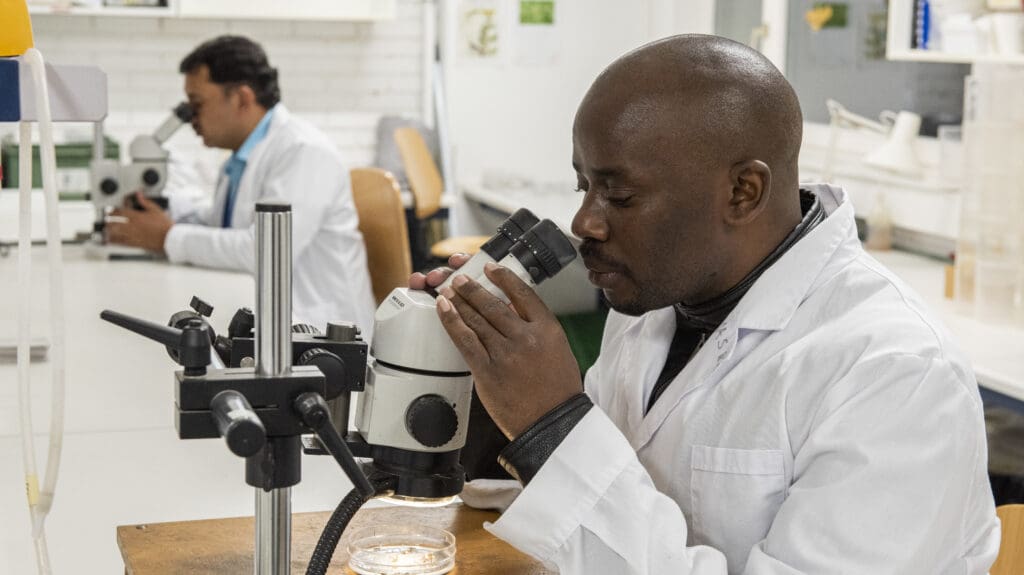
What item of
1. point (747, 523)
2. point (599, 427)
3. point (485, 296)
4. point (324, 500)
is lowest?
point (324, 500)

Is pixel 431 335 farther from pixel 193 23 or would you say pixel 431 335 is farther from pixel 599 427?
pixel 193 23

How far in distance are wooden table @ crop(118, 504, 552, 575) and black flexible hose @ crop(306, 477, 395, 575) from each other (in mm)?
159

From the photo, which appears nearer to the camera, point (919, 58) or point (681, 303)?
point (681, 303)

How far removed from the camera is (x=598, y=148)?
1.13m

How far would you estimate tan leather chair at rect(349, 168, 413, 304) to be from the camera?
11.9ft

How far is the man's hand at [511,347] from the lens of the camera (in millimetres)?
1040

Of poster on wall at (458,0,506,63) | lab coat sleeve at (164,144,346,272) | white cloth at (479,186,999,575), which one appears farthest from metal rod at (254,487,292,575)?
poster on wall at (458,0,506,63)

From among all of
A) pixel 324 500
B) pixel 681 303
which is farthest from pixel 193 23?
pixel 681 303

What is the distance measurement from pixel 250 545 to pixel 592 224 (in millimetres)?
507

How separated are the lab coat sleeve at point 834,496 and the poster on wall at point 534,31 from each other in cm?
528

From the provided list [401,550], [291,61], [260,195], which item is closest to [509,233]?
[401,550]

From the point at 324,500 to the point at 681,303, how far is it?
654mm

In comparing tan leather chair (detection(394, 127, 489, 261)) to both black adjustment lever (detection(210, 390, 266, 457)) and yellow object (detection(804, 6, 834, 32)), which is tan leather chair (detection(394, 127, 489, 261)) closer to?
yellow object (detection(804, 6, 834, 32))

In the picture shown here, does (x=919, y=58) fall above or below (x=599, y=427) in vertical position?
above
